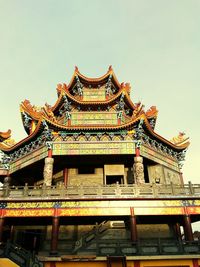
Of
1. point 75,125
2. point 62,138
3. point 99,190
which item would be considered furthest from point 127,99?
point 99,190

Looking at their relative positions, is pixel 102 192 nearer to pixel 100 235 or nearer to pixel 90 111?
pixel 100 235

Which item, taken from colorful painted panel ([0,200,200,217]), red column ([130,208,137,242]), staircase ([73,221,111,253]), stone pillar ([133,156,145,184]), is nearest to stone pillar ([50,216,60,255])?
colorful painted panel ([0,200,200,217])

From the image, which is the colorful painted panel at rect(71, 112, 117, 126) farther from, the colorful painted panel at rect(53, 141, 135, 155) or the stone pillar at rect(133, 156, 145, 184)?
the stone pillar at rect(133, 156, 145, 184)

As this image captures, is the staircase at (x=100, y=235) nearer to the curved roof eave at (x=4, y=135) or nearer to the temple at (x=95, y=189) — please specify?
the temple at (x=95, y=189)

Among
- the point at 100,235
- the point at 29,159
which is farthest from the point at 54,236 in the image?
the point at 29,159

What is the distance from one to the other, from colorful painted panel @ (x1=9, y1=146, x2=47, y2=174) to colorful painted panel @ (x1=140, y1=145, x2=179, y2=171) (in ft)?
25.3

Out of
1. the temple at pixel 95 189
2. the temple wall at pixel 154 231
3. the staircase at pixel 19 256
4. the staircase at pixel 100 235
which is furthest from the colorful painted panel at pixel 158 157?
the staircase at pixel 19 256

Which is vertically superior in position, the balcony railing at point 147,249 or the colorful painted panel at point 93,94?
the colorful painted panel at point 93,94

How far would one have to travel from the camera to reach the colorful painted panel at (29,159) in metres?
19.0

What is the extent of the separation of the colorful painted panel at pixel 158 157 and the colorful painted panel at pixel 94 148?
1.22 metres

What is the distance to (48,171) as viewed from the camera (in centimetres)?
1745

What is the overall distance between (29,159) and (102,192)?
27.1 ft

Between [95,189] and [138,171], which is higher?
[138,171]

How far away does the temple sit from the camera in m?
12.6
